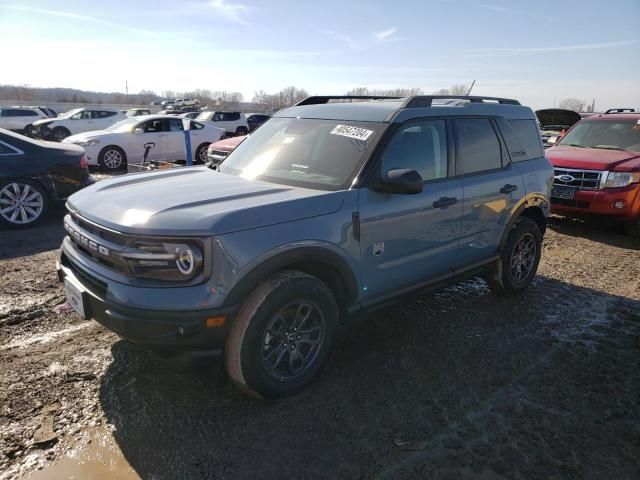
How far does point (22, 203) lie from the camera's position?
6.73m

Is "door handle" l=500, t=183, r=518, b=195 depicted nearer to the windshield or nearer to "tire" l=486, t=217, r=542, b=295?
"tire" l=486, t=217, r=542, b=295

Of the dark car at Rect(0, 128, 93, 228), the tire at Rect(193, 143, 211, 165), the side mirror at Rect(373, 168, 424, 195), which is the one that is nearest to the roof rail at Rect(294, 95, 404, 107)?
the side mirror at Rect(373, 168, 424, 195)

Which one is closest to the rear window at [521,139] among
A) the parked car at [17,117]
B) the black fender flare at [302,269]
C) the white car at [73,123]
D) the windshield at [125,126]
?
the black fender flare at [302,269]

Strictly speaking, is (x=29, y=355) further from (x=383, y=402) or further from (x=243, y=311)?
Result: (x=383, y=402)

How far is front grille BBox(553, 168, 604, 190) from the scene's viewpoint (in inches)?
283

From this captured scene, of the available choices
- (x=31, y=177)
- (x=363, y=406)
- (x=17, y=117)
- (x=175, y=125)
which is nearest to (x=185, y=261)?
(x=363, y=406)

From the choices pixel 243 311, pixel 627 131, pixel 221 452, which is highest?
pixel 627 131

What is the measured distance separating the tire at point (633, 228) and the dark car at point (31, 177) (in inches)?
337

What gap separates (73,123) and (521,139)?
19.9 metres

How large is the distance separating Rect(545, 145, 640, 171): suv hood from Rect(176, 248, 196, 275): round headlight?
689 cm

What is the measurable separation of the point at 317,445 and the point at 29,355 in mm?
2302

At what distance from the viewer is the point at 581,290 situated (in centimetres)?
512

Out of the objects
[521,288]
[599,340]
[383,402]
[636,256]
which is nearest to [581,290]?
[521,288]

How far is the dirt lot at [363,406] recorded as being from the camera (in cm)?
248
